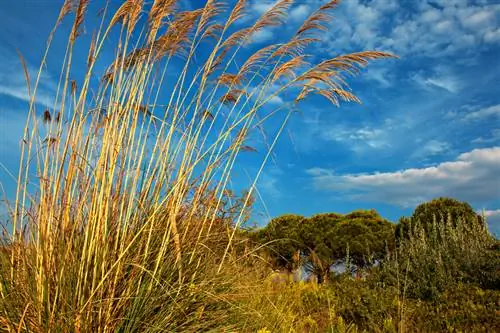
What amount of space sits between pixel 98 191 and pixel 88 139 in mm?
396

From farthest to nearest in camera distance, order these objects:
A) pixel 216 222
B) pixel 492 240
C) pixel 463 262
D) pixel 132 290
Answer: pixel 492 240 → pixel 463 262 → pixel 216 222 → pixel 132 290

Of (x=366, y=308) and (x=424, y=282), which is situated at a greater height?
(x=424, y=282)

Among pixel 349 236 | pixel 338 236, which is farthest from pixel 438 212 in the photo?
pixel 338 236

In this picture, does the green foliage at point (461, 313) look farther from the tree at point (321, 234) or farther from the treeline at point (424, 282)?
the tree at point (321, 234)

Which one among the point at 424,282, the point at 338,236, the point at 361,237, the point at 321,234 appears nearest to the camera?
the point at 424,282

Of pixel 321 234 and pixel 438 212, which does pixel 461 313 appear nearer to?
pixel 438 212

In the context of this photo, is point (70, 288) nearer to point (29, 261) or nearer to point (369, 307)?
point (29, 261)

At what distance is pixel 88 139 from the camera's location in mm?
3191

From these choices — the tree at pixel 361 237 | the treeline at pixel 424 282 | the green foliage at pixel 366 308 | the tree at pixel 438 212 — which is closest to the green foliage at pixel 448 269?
the treeline at pixel 424 282

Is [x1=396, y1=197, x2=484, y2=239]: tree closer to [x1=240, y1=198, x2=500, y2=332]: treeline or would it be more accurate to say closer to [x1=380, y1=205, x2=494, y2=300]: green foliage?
[x1=240, y1=198, x2=500, y2=332]: treeline

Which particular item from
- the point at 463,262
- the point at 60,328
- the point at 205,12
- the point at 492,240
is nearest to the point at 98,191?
the point at 60,328

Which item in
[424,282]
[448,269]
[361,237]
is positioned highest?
[361,237]

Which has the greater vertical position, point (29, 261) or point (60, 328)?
point (29, 261)

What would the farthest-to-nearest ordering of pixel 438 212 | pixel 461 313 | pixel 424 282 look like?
1. pixel 438 212
2. pixel 424 282
3. pixel 461 313
